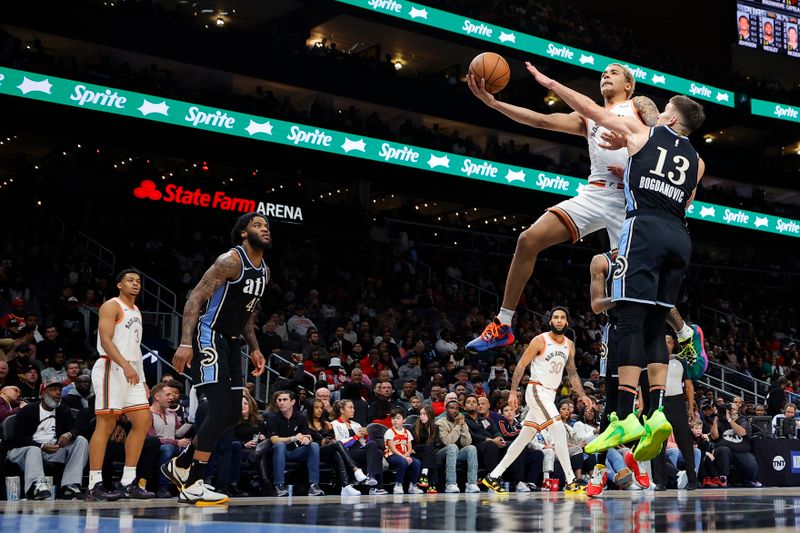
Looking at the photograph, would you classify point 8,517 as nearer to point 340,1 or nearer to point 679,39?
point 340,1

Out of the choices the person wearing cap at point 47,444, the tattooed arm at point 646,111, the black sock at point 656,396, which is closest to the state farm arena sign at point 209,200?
the person wearing cap at point 47,444

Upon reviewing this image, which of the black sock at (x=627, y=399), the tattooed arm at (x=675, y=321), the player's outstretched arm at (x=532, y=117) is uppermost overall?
the player's outstretched arm at (x=532, y=117)

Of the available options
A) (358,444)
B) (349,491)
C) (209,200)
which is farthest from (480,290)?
(349,491)

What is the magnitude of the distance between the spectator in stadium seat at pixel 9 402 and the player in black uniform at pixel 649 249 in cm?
699

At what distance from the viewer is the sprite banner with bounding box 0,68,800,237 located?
1922 centimetres

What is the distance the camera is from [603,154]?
22.3 feet

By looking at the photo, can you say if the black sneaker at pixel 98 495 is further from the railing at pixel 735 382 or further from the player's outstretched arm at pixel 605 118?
the railing at pixel 735 382

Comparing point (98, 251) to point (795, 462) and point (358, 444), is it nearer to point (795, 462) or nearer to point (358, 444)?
point (358, 444)

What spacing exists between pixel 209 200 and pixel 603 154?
1621 centimetres

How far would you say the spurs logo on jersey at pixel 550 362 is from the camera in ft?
35.7

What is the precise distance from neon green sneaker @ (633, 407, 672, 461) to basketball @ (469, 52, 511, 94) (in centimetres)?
287

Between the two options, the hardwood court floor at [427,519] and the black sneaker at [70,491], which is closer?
the hardwood court floor at [427,519]

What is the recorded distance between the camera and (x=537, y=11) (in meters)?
30.3

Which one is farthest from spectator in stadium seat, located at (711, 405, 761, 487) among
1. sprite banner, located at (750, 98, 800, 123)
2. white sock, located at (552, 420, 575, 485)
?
sprite banner, located at (750, 98, 800, 123)
